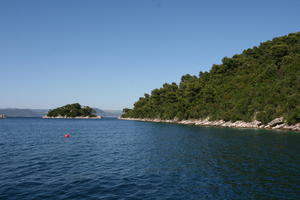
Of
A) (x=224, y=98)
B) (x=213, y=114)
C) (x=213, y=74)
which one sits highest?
(x=213, y=74)

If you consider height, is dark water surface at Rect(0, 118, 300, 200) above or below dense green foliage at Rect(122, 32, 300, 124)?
below

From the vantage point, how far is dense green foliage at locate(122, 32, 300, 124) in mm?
100106

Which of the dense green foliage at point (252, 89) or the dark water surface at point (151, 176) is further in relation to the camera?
the dense green foliage at point (252, 89)

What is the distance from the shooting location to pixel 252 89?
122125 mm

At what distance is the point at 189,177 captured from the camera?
2598 cm

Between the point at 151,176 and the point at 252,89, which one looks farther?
the point at 252,89

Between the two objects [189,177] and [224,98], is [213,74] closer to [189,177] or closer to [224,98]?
[224,98]

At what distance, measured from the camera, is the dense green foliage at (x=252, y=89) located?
100106mm

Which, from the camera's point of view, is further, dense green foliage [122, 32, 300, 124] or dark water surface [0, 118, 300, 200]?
dense green foliage [122, 32, 300, 124]

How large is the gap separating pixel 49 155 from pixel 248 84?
122294mm

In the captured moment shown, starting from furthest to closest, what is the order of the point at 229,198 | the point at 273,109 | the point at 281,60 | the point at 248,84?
1. the point at 281,60
2. the point at 248,84
3. the point at 273,109
4. the point at 229,198

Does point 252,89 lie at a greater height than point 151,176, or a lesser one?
greater

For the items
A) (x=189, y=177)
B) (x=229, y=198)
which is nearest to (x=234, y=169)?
(x=189, y=177)

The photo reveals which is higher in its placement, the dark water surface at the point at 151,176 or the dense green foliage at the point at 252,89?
the dense green foliage at the point at 252,89
